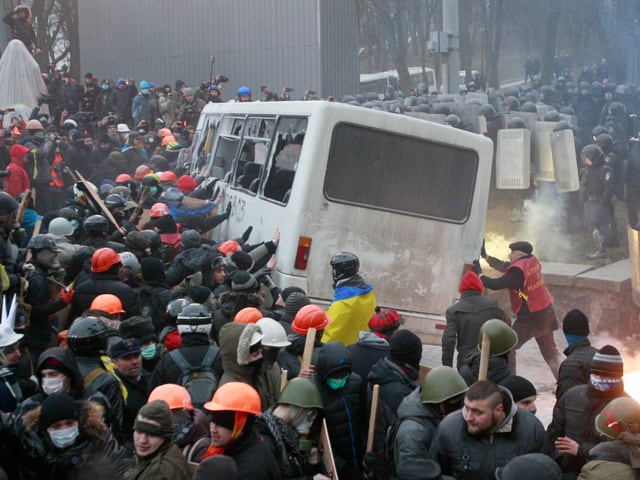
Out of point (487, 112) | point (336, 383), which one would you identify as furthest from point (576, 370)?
point (487, 112)

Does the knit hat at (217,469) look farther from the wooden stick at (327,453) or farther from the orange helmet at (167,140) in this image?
the orange helmet at (167,140)

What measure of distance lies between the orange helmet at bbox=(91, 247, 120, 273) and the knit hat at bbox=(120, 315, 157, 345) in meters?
1.18

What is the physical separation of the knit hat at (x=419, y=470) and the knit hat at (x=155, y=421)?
112 cm

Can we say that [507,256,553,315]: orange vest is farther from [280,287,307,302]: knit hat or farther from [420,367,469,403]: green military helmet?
[420,367,469,403]: green military helmet

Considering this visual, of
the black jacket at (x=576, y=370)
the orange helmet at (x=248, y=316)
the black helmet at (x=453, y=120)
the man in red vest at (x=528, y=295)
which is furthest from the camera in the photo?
the black helmet at (x=453, y=120)

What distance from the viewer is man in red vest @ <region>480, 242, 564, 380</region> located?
27.4ft

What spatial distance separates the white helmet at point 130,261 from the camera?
700 cm

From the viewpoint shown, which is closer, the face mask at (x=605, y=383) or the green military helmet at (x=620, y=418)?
the green military helmet at (x=620, y=418)

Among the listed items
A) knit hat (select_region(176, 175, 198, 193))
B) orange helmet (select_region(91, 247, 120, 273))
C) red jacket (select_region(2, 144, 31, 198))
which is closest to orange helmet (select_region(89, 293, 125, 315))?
orange helmet (select_region(91, 247, 120, 273))

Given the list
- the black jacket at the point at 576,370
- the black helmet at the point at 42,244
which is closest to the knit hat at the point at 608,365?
the black jacket at the point at 576,370

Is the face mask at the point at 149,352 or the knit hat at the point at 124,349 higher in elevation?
the knit hat at the point at 124,349

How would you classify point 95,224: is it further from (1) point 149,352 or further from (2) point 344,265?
(1) point 149,352

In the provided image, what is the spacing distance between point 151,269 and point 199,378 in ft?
6.56

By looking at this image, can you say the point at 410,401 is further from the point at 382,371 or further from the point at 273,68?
the point at 273,68
